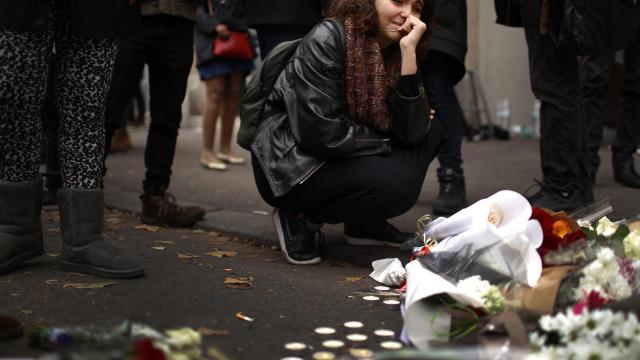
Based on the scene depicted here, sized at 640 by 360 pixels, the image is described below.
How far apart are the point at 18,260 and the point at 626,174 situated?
3856 millimetres

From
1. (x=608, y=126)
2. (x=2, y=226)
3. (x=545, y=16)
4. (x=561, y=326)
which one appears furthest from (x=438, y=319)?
(x=608, y=126)

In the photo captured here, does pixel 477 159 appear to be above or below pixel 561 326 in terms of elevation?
below

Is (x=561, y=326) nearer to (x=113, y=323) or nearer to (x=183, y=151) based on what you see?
(x=113, y=323)

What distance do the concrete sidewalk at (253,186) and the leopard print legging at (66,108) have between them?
4.15ft

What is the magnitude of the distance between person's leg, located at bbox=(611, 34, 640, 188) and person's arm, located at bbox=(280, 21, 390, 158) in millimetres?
2553

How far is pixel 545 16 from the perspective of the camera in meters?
4.33

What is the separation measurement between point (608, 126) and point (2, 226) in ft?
21.3

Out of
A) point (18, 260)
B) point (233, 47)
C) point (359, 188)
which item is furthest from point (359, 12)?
point (233, 47)

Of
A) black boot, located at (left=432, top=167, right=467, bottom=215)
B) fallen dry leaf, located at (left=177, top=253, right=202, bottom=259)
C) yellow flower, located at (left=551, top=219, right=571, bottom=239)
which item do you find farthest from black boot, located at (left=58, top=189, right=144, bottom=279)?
black boot, located at (left=432, top=167, right=467, bottom=215)

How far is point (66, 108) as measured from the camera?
3.43m

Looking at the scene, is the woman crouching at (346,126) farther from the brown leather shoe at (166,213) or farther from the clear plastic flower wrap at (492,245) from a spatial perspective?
the brown leather shoe at (166,213)

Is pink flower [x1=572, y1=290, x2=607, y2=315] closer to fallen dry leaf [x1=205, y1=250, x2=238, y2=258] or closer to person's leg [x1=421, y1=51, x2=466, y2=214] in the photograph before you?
fallen dry leaf [x1=205, y1=250, x2=238, y2=258]

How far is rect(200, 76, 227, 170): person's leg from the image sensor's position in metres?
7.24

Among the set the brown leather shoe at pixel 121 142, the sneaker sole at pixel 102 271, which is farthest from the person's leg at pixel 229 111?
the sneaker sole at pixel 102 271
